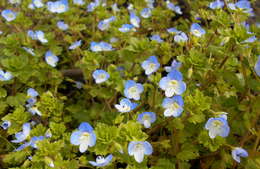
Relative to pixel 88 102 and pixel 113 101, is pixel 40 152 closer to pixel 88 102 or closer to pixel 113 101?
pixel 113 101

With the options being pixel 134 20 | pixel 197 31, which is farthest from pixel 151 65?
pixel 134 20

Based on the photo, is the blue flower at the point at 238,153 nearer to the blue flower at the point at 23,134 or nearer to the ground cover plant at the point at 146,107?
the ground cover plant at the point at 146,107

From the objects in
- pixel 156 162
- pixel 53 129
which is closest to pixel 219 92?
pixel 156 162

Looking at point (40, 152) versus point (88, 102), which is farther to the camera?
point (88, 102)

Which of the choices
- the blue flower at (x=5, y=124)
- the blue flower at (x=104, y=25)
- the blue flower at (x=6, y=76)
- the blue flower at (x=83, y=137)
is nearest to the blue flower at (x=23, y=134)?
the blue flower at (x=5, y=124)

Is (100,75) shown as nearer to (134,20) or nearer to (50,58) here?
(50,58)
